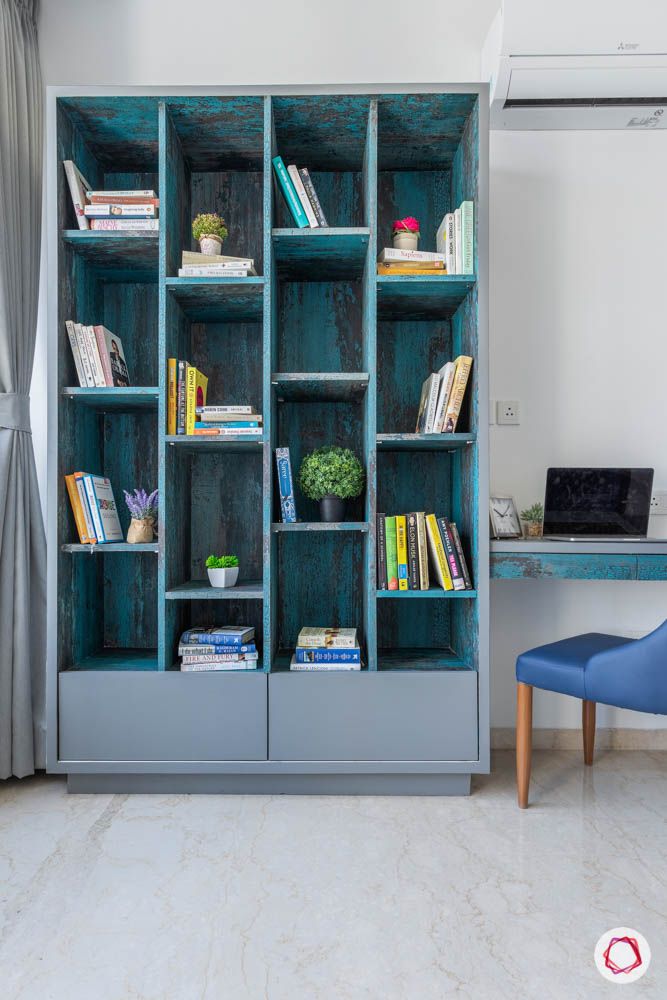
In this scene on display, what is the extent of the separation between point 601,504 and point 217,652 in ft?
4.61

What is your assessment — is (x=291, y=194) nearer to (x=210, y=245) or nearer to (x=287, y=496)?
(x=210, y=245)

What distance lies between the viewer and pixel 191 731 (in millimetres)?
2078

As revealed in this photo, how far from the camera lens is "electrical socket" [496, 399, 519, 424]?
251cm

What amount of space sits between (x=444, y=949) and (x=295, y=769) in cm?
77

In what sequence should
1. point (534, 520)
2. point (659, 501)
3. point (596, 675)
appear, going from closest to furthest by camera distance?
point (596, 675), point (534, 520), point (659, 501)

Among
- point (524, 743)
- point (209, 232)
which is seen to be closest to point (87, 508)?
point (209, 232)

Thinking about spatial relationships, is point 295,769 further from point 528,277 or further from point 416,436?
point 528,277

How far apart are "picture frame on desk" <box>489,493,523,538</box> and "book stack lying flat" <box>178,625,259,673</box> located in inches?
35.9

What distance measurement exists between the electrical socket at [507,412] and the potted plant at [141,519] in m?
1.29

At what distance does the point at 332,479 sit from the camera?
2.16 meters

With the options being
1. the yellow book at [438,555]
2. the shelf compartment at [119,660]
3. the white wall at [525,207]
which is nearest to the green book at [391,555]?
the yellow book at [438,555]

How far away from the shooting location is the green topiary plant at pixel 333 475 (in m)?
2.16

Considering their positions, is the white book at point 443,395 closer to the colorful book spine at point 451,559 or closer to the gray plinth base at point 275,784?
the colorful book spine at point 451,559

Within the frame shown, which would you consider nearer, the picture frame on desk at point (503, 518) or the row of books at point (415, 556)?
the row of books at point (415, 556)
